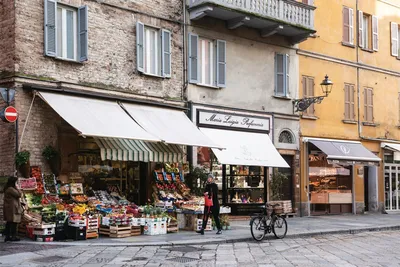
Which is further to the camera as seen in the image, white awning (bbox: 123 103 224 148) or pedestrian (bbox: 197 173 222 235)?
white awning (bbox: 123 103 224 148)

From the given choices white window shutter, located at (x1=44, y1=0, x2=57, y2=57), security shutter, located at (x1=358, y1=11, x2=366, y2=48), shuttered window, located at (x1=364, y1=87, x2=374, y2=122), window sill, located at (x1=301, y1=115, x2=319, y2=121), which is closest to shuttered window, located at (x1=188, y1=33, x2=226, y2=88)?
window sill, located at (x1=301, y1=115, x2=319, y2=121)

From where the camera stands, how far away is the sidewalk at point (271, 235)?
13879 mm

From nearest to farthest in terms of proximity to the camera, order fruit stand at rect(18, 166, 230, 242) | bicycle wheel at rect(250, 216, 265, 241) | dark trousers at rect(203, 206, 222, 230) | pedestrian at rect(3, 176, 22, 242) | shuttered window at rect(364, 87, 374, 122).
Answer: pedestrian at rect(3, 176, 22, 242) → fruit stand at rect(18, 166, 230, 242) → bicycle wheel at rect(250, 216, 265, 241) → dark trousers at rect(203, 206, 222, 230) → shuttered window at rect(364, 87, 374, 122)

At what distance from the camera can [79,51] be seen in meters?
16.5

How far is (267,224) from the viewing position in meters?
15.3

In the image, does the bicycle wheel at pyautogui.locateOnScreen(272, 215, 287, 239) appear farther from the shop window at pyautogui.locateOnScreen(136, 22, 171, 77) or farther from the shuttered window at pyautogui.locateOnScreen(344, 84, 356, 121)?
the shuttered window at pyautogui.locateOnScreen(344, 84, 356, 121)

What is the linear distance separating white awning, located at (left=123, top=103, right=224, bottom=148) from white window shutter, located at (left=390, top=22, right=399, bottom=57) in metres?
13.3

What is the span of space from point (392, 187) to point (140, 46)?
15.5m

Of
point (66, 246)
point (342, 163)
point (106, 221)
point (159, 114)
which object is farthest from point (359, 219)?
point (66, 246)

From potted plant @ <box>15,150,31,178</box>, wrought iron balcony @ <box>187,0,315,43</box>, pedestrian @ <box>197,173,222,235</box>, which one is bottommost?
pedestrian @ <box>197,173,222,235</box>

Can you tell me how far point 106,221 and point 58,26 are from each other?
17.8 ft

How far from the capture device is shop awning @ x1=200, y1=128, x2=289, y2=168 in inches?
762

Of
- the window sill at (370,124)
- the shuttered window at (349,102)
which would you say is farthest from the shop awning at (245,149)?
the window sill at (370,124)

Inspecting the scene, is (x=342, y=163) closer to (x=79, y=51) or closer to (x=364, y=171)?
(x=364, y=171)
